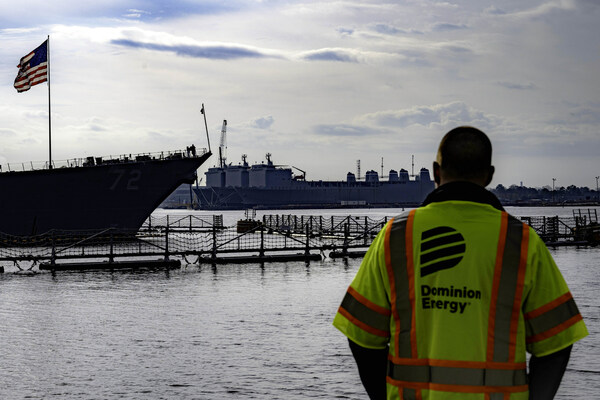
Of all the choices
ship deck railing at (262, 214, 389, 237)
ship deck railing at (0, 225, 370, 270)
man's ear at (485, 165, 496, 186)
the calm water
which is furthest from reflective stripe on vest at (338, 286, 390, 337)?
ship deck railing at (262, 214, 389, 237)

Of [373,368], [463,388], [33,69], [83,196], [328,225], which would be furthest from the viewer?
[328,225]

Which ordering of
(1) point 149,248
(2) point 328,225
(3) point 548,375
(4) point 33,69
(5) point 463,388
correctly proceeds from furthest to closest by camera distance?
(2) point 328,225
(4) point 33,69
(1) point 149,248
(3) point 548,375
(5) point 463,388

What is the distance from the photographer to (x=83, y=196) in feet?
160

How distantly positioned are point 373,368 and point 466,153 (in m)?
0.96

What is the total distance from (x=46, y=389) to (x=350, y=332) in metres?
8.15

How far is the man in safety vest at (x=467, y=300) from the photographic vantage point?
2.77 meters

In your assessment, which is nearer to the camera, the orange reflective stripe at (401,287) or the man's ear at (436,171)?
the orange reflective stripe at (401,287)

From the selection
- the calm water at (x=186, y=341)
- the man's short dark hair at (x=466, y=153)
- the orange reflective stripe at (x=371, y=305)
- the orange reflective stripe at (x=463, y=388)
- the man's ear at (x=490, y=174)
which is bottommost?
the calm water at (x=186, y=341)

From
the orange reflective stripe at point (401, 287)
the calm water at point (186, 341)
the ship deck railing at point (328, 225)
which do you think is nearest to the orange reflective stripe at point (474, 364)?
the orange reflective stripe at point (401, 287)

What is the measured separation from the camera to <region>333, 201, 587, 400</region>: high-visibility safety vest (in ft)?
9.08

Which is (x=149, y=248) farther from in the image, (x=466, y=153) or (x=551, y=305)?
(x=551, y=305)

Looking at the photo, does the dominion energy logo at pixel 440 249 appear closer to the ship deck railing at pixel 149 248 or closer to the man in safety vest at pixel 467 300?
the man in safety vest at pixel 467 300

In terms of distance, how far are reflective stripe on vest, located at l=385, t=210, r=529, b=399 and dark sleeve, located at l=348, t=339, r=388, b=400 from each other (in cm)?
15

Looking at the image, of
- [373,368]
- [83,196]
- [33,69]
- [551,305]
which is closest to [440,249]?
[551,305]
